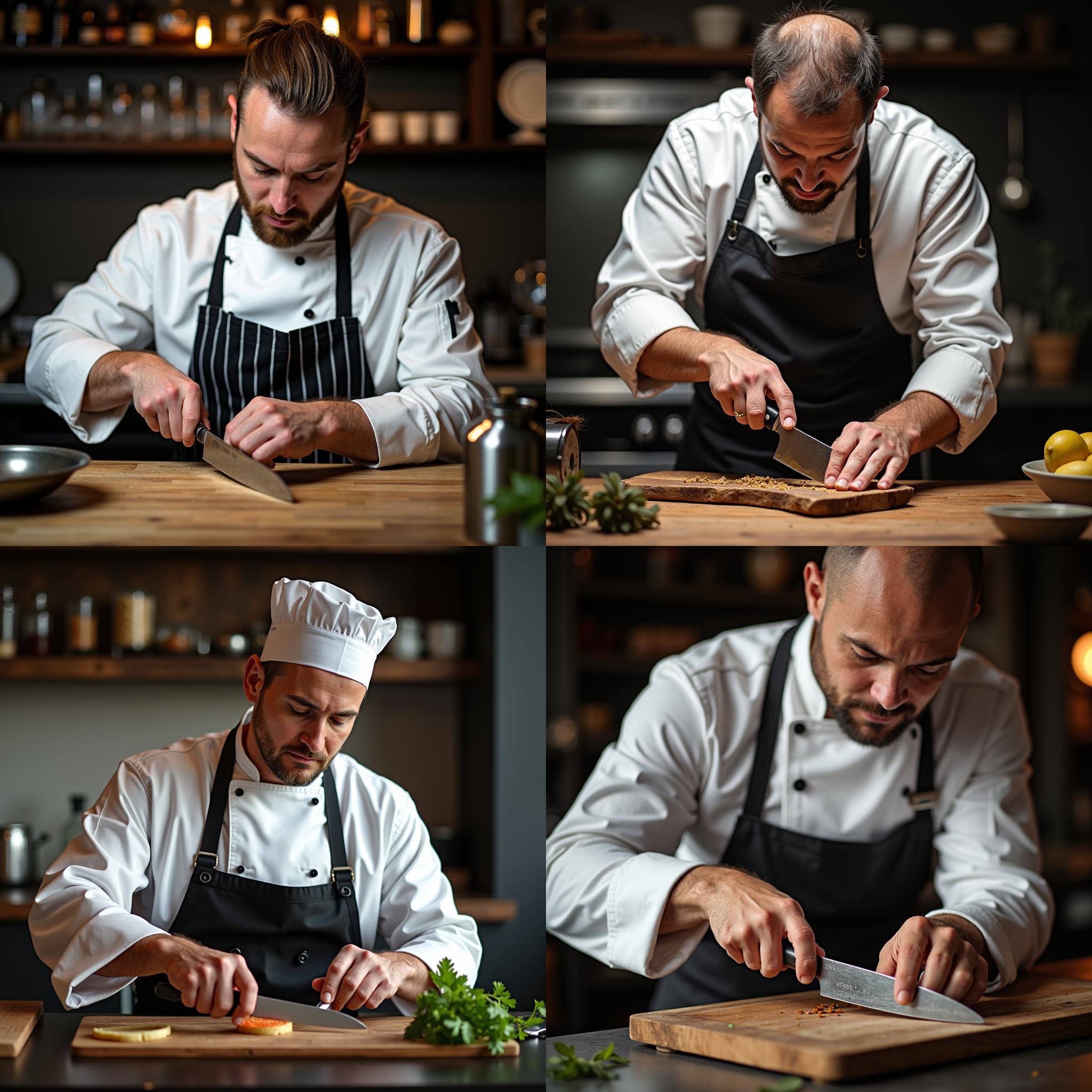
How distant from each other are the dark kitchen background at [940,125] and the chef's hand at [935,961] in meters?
1.91

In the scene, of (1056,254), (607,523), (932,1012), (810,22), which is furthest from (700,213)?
(1056,254)

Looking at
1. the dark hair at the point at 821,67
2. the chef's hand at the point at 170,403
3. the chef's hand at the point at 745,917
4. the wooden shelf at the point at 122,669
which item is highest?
the dark hair at the point at 821,67

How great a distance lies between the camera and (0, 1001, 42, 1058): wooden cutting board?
66.0 inches

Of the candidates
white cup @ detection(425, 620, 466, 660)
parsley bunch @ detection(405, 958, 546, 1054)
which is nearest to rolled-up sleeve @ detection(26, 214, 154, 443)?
parsley bunch @ detection(405, 958, 546, 1054)

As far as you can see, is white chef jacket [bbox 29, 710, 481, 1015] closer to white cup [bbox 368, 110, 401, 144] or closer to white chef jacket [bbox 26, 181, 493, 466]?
white chef jacket [bbox 26, 181, 493, 466]

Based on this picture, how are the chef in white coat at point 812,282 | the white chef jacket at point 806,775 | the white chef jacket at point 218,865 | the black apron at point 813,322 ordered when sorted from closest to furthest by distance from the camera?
the white chef jacket at point 218,865
the chef in white coat at point 812,282
the black apron at point 813,322
the white chef jacket at point 806,775

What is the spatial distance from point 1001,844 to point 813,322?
100cm

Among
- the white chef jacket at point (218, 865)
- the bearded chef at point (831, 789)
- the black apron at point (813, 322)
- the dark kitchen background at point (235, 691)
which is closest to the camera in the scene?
the white chef jacket at point (218, 865)

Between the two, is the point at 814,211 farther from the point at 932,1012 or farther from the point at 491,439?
the point at 932,1012

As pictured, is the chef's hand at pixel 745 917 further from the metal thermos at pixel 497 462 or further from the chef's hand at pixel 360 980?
the metal thermos at pixel 497 462

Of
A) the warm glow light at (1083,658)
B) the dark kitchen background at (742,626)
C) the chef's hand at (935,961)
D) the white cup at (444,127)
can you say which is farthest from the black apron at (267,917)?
the warm glow light at (1083,658)

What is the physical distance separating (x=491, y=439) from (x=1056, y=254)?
11.2 feet

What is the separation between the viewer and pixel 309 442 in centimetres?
170

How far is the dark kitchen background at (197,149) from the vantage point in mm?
3236
